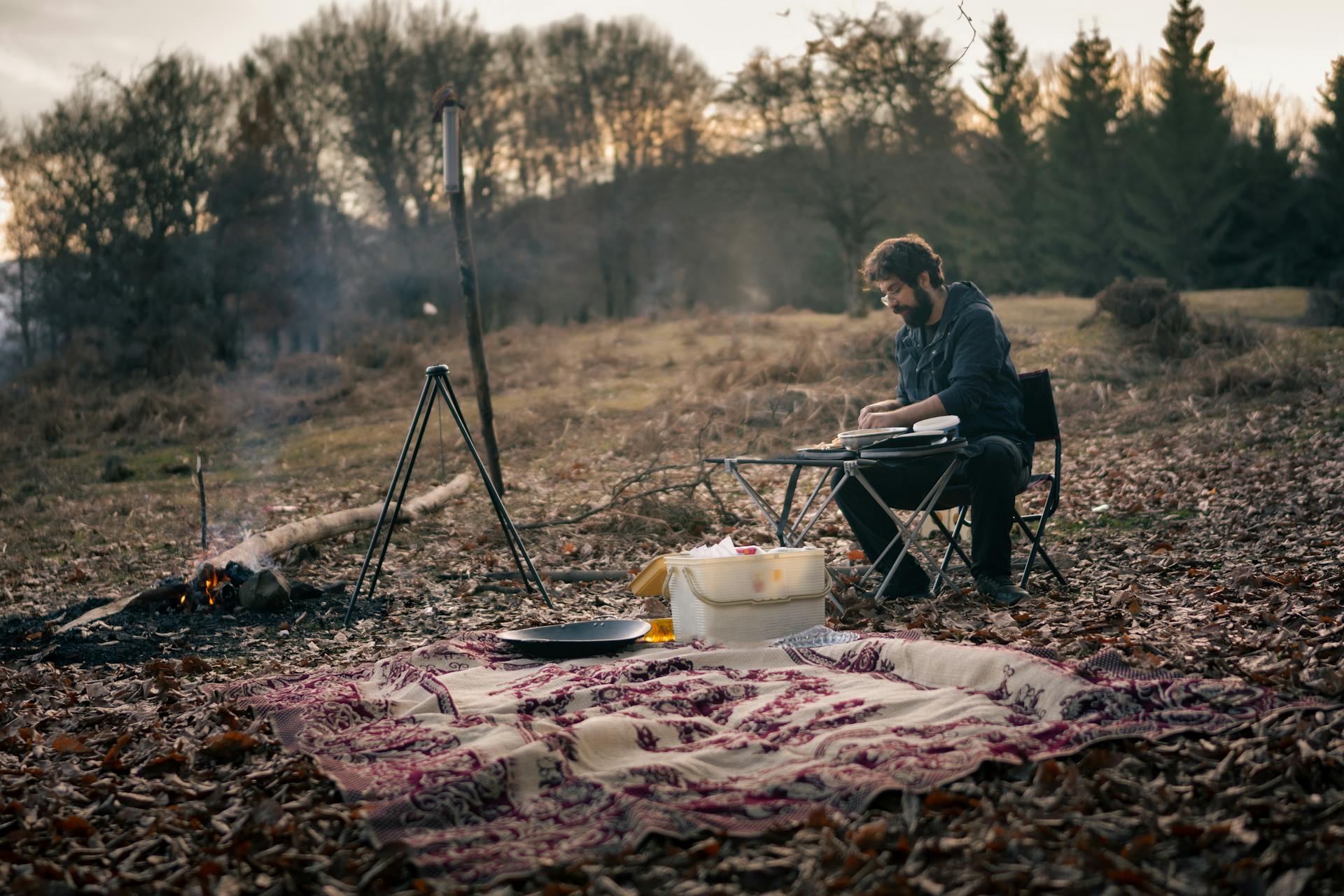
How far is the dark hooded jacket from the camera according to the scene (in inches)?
192

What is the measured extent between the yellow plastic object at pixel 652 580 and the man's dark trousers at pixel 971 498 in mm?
964

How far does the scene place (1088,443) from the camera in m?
10.0

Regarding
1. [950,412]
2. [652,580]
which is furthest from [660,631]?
[950,412]

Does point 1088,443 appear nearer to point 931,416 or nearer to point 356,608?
point 931,416

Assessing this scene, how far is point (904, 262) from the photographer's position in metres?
5.08

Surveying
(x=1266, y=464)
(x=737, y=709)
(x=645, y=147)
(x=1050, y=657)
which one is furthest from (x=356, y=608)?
(x=645, y=147)

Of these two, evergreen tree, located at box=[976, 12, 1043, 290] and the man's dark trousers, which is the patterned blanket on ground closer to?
the man's dark trousers

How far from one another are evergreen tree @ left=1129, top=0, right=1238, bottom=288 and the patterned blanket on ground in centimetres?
2850

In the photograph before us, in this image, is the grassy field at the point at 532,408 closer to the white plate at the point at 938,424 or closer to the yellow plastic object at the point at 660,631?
the yellow plastic object at the point at 660,631

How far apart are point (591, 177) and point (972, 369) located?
2715 cm

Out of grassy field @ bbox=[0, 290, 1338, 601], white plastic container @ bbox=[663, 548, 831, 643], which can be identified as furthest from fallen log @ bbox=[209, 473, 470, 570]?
white plastic container @ bbox=[663, 548, 831, 643]

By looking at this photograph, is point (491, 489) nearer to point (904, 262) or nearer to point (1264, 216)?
point (904, 262)

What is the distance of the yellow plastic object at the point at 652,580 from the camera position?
5.33 meters

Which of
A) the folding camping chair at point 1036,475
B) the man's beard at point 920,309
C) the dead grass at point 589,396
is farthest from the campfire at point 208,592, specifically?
the dead grass at point 589,396
